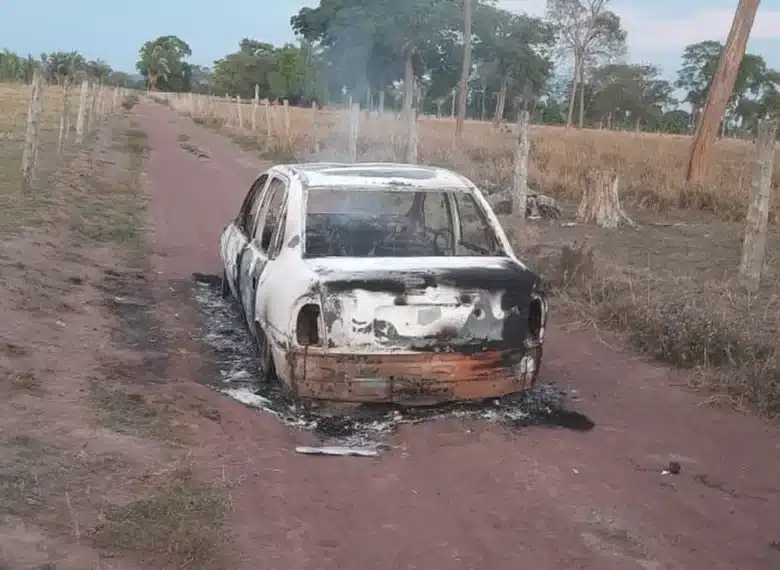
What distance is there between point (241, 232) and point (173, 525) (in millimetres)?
3888

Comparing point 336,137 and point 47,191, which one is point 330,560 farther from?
point 336,137

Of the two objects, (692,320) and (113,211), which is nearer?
(692,320)

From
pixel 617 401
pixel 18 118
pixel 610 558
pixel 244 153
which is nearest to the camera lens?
pixel 610 558

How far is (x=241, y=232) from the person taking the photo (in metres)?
7.39

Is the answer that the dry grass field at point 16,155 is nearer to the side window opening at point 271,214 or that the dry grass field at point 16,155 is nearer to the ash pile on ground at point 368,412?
the side window opening at point 271,214

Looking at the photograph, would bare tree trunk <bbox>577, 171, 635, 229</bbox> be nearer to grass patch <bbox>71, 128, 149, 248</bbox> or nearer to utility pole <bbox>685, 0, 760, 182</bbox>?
utility pole <bbox>685, 0, 760, 182</bbox>

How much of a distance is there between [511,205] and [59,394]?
10.1 metres

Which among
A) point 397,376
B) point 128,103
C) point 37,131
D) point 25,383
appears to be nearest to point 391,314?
point 397,376

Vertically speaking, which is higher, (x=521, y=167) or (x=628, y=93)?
(x=628, y=93)

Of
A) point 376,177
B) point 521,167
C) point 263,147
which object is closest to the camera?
point 376,177

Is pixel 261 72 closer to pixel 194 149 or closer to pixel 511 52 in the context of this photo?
pixel 511 52

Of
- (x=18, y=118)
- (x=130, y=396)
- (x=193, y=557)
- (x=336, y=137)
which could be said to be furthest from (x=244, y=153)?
(x=193, y=557)

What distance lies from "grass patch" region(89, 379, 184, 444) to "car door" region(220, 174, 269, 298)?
6.10 feet

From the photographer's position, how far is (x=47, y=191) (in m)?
13.8
